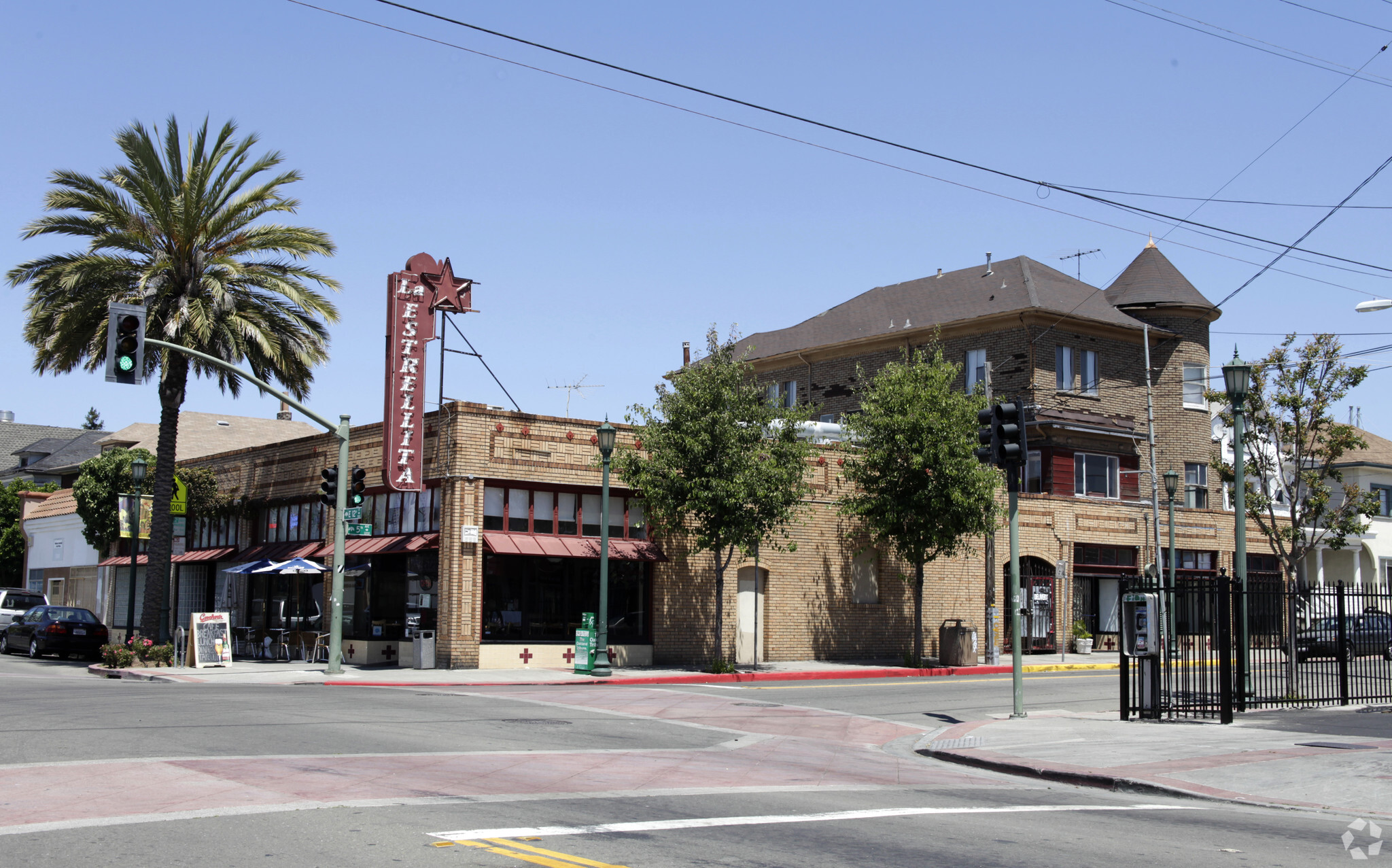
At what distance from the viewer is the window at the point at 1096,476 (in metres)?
42.9

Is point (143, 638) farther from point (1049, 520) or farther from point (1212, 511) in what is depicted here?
point (1212, 511)

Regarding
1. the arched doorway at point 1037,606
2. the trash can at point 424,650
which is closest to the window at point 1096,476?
Answer: the arched doorway at point 1037,606

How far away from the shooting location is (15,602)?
124 ft

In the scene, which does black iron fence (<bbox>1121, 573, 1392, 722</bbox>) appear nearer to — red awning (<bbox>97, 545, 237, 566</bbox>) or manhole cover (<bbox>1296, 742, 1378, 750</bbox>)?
manhole cover (<bbox>1296, 742, 1378, 750</bbox>)

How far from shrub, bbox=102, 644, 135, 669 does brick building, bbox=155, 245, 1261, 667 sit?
4.93 meters

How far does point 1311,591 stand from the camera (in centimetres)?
1914

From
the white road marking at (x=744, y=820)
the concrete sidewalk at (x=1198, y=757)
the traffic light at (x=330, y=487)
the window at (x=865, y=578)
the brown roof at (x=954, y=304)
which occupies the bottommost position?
the concrete sidewalk at (x=1198, y=757)

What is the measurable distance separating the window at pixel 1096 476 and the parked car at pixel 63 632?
102ft

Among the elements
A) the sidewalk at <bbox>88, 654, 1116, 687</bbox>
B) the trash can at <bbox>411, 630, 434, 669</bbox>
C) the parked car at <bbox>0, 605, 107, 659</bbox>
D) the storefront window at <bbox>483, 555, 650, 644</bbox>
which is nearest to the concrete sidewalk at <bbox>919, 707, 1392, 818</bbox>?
the sidewalk at <bbox>88, 654, 1116, 687</bbox>

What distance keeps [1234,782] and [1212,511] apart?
110 ft

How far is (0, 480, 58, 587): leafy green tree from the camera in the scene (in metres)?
59.6

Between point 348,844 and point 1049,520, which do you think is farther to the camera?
point 1049,520

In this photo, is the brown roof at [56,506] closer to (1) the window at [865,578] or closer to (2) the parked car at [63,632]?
(2) the parked car at [63,632]

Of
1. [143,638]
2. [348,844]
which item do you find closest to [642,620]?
[143,638]
